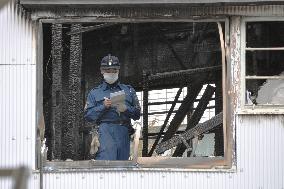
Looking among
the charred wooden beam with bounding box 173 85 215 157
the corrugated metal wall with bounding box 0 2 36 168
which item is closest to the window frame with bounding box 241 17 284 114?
the corrugated metal wall with bounding box 0 2 36 168

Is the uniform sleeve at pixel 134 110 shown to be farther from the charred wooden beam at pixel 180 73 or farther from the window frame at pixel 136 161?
the charred wooden beam at pixel 180 73

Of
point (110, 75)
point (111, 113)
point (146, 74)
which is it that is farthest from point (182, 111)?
point (110, 75)

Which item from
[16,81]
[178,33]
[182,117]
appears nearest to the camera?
[16,81]

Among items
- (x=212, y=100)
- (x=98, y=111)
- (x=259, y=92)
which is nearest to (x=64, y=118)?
(x=98, y=111)

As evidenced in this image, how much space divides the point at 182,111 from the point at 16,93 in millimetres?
5140

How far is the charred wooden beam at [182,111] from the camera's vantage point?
10852 mm

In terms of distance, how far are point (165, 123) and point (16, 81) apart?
5.49 meters

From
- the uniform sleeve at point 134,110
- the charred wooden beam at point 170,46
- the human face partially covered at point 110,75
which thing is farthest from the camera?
the charred wooden beam at point 170,46

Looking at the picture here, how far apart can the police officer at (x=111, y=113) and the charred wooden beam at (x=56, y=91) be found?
746mm

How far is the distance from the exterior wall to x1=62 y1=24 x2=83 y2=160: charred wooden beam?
213 cm

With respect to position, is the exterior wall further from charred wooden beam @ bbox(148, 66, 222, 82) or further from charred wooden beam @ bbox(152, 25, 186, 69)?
charred wooden beam @ bbox(152, 25, 186, 69)

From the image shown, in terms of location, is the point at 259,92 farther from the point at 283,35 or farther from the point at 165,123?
the point at 165,123

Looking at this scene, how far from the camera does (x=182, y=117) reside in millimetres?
11117

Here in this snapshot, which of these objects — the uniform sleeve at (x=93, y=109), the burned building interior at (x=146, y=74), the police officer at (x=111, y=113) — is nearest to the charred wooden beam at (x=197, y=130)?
the burned building interior at (x=146, y=74)
